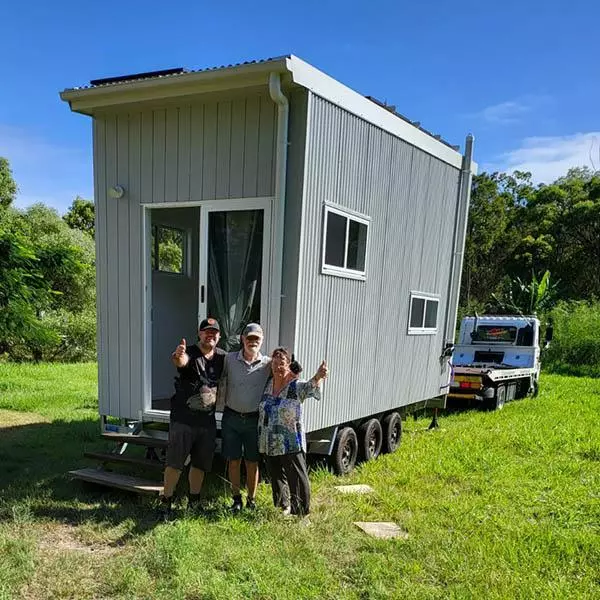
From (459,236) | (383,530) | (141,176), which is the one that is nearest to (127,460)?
(383,530)

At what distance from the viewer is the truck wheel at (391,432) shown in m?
6.75

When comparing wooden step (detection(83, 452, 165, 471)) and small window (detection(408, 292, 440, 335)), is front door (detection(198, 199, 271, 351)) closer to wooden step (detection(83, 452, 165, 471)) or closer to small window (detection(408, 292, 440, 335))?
wooden step (detection(83, 452, 165, 471))

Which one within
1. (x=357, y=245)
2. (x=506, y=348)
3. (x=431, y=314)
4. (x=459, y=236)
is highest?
(x=459, y=236)

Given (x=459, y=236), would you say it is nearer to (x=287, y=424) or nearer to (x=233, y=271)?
(x=233, y=271)

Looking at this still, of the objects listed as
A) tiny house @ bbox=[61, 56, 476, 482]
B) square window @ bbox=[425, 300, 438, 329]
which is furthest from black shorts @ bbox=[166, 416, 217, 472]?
square window @ bbox=[425, 300, 438, 329]

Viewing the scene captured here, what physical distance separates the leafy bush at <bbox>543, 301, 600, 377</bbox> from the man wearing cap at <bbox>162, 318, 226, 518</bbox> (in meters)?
15.5

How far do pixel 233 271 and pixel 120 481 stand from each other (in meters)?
2.15

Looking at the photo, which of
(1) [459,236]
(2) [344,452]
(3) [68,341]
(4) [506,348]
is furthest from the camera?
(3) [68,341]

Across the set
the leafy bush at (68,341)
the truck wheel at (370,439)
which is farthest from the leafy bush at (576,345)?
the leafy bush at (68,341)

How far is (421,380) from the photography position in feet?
24.5

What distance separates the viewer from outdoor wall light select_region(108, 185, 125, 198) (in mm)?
5426

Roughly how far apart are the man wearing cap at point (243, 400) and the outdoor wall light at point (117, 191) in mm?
2145

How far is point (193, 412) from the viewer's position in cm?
433

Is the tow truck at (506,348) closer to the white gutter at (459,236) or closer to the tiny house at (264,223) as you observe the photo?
the white gutter at (459,236)
